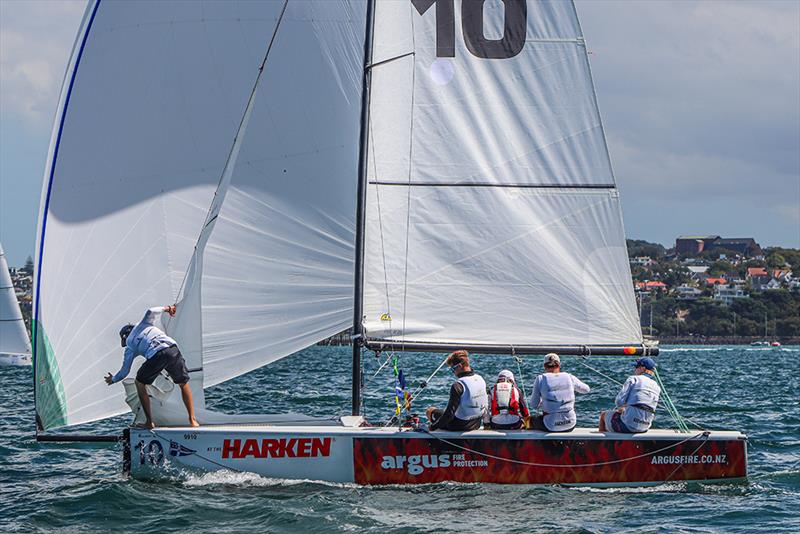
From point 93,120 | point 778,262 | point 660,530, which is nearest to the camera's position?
point 660,530

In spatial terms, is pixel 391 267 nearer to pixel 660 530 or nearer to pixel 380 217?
pixel 380 217

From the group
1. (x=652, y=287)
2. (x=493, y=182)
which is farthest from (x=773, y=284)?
(x=493, y=182)

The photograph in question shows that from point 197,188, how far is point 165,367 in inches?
75.4

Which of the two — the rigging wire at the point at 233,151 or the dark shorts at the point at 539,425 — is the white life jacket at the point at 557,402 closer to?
the dark shorts at the point at 539,425

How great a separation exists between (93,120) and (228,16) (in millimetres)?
1772

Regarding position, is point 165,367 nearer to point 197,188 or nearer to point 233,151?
point 197,188

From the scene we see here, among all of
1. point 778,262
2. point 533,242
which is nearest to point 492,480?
point 533,242

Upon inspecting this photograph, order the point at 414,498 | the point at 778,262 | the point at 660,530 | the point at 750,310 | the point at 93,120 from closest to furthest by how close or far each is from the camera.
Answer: the point at 660,530, the point at 414,498, the point at 93,120, the point at 750,310, the point at 778,262

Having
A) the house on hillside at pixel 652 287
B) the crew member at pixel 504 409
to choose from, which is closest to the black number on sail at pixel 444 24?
the crew member at pixel 504 409

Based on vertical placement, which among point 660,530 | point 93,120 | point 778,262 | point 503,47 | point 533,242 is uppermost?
point 778,262

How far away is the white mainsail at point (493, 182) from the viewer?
12.1 meters

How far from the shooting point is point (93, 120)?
11.8 m

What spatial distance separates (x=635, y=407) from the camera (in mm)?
11469

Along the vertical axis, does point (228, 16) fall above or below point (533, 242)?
above
